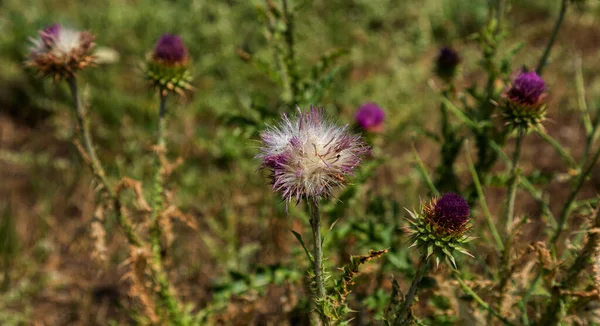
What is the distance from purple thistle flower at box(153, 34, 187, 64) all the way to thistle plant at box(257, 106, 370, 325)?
126 centimetres

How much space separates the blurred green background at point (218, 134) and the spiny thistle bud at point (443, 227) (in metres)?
0.79

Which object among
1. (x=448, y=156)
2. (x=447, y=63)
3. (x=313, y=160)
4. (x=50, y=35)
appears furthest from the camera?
(x=447, y=63)

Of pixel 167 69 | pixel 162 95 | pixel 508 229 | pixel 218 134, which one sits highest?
pixel 218 134

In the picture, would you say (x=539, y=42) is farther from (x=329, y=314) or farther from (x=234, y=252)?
(x=329, y=314)

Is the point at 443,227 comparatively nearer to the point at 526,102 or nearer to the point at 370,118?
the point at 526,102

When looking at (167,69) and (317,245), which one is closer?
(317,245)

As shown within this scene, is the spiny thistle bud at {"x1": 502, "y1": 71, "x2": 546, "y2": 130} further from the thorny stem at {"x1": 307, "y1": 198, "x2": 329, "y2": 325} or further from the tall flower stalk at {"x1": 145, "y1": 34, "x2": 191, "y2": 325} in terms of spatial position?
the tall flower stalk at {"x1": 145, "y1": 34, "x2": 191, "y2": 325}

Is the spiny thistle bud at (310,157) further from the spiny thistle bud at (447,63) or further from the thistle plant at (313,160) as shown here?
the spiny thistle bud at (447,63)

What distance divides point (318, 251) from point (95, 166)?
1.48 m

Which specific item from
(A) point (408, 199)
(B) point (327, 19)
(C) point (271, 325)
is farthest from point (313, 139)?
(B) point (327, 19)

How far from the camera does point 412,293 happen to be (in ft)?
6.82

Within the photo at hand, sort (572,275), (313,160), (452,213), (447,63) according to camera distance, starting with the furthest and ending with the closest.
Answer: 1. (447,63)
2. (572,275)
3. (452,213)
4. (313,160)

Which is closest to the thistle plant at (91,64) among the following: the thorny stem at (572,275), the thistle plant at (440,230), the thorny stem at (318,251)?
the thorny stem at (318,251)

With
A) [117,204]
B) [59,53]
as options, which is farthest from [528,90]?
[59,53]
